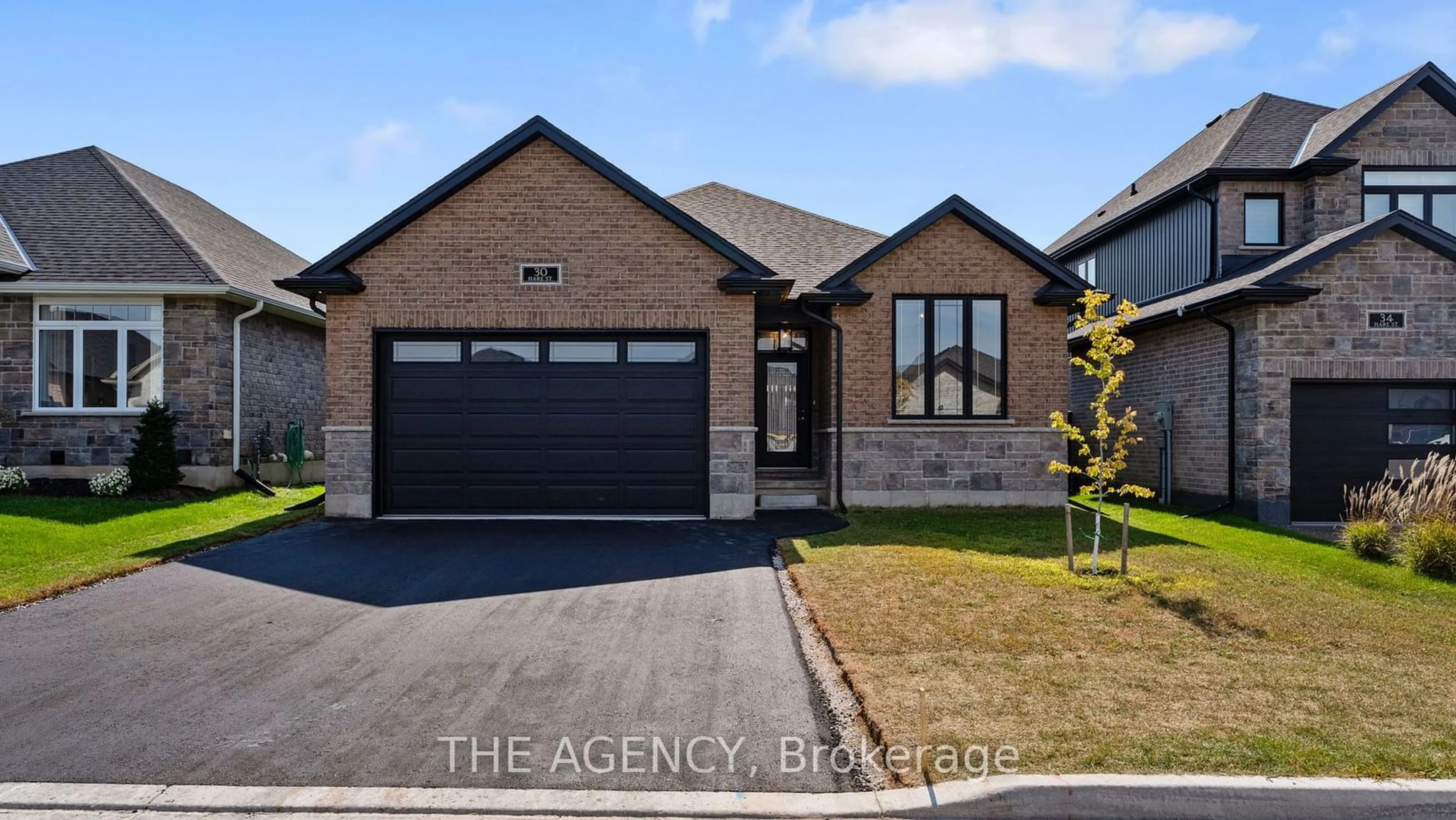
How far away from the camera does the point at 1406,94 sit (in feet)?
55.2

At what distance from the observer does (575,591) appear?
8.09 meters

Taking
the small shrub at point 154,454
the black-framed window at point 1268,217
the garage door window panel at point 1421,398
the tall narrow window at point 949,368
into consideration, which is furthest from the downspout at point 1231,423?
the small shrub at point 154,454

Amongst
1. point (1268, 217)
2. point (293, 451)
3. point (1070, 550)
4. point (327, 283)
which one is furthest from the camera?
point (1268, 217)

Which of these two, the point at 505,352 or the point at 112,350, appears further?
the point at 112,350

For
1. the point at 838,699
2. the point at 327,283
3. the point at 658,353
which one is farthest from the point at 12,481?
the point at 838,699

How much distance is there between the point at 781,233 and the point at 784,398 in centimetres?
342

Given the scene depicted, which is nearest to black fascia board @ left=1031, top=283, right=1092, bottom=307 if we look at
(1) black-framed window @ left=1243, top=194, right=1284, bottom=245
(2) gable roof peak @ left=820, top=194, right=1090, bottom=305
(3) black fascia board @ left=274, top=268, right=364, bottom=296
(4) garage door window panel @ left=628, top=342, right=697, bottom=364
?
(2) gable roof peak @ left=820, top=194, right=1090, bottom=305

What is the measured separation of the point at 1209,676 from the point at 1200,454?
1055 centimetres

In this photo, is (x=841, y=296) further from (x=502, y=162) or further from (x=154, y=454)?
(x=154, y=454)

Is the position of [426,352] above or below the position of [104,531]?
above

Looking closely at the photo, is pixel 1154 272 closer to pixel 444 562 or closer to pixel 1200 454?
pixel 1200 454

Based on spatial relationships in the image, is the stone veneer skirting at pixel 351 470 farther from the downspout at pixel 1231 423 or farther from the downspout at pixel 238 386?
the downspout at pixel 1231 423

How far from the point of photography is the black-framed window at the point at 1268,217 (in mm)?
17172

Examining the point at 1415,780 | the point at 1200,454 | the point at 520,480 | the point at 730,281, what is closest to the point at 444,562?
the point at 520,480
